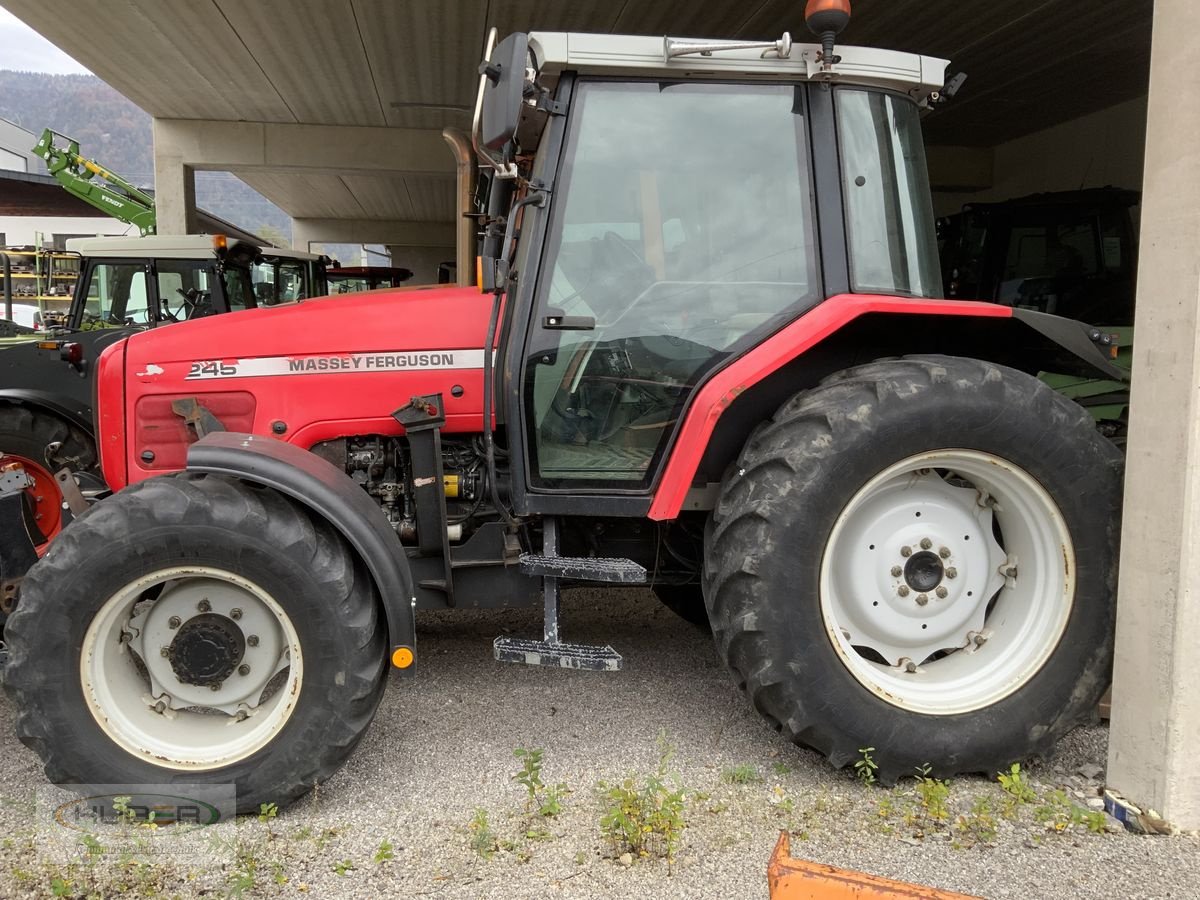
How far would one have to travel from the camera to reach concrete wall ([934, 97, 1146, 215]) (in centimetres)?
1159

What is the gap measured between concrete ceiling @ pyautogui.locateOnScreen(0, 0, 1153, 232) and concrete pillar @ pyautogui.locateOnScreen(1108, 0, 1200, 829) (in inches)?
262

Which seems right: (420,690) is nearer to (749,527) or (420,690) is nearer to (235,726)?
(235,726)

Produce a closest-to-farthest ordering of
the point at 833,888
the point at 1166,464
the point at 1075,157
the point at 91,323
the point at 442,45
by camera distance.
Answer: the point at 833,888, the point at 1166,464, the point at 91,323, the point at 442,45, the point at 1075,157

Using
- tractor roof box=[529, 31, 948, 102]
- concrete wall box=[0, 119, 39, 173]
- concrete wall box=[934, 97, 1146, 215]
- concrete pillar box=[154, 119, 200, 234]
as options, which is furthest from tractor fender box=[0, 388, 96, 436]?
concrete wall box=[0, 119, 39, 173]

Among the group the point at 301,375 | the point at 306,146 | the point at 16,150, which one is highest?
the point at 16,150

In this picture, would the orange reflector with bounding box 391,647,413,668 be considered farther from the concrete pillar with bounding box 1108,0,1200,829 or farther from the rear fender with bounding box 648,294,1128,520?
the concrete pillar with bounding box 1108,0,1200,829

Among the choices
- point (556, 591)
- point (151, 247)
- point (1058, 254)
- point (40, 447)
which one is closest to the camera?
point (556, 591)

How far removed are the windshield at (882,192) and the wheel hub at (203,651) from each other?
220cm

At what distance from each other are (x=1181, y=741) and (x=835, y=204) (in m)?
1.83

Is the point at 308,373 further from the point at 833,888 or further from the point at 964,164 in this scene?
the point at 964,164

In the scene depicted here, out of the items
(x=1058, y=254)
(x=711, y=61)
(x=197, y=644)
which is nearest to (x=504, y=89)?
(x=711, y=61)

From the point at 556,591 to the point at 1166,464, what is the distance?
183 cm

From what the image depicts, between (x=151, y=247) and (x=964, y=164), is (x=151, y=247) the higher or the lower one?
the lower one

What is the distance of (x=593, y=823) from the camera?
269 centimetres
